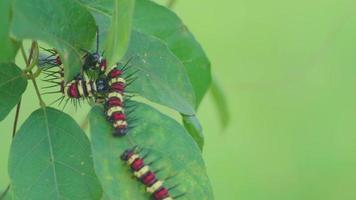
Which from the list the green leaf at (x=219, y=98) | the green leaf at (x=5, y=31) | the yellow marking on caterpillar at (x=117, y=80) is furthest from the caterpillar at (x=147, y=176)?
the green leaf at (x=219, y=98)

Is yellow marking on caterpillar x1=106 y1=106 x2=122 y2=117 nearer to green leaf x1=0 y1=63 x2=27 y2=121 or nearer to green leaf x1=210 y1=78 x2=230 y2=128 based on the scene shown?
green leaf x1=0 y1=63 x2=27 y2=121

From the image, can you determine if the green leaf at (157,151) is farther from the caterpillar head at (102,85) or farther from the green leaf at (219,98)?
the green leaf at (219,98)

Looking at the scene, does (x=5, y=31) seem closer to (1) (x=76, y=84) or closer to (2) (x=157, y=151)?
(1) (x=76, y=84)

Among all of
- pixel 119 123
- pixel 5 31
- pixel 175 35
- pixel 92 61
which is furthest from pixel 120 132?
pixel 175 35

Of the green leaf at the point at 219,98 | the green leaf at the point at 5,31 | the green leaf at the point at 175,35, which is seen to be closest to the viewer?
the green leaf at the point at 5,31

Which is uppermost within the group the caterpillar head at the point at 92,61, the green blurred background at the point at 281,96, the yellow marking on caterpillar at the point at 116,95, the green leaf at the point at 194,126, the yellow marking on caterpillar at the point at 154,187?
the caterpillar head at the point at 92,61

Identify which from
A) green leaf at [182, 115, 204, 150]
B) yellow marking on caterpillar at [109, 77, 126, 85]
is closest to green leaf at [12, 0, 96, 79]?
yellow marking on caterpillar at [109, 77, 126, 85]

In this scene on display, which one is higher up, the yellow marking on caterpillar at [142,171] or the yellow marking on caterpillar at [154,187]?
the yellow marking on caterpillar at [142,171]
